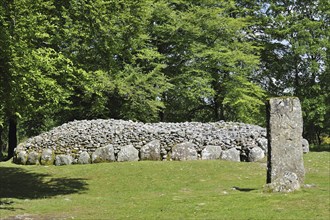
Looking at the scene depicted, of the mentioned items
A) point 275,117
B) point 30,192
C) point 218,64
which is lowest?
point 30,192

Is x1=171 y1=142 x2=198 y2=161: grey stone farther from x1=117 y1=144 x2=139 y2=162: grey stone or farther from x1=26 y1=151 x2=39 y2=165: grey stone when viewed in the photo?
x1=26 y1=151 x2=39 y2=165: grey stone

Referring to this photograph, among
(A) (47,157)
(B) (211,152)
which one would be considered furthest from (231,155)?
(A) (47,157)

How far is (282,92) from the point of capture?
4362 cm

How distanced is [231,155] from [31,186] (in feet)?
36.4

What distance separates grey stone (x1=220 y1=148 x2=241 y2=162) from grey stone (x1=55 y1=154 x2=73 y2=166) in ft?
29.6

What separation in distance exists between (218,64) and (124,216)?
2825cm

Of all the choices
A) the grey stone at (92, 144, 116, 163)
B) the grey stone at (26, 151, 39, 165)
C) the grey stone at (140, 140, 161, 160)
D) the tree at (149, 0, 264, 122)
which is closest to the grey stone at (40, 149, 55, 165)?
the grey stone at (26, 151, 39, 165)

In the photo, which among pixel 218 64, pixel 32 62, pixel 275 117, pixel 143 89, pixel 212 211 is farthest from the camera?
pixel 218 64

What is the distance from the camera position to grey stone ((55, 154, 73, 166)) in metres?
26.0

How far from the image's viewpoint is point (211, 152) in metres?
24.9

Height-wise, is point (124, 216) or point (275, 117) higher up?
point (275, 117)

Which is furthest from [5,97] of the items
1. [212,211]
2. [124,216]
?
[212,211]

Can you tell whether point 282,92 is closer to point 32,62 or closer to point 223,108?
point 223,108

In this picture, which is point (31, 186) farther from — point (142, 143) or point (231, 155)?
point (231, 155)
